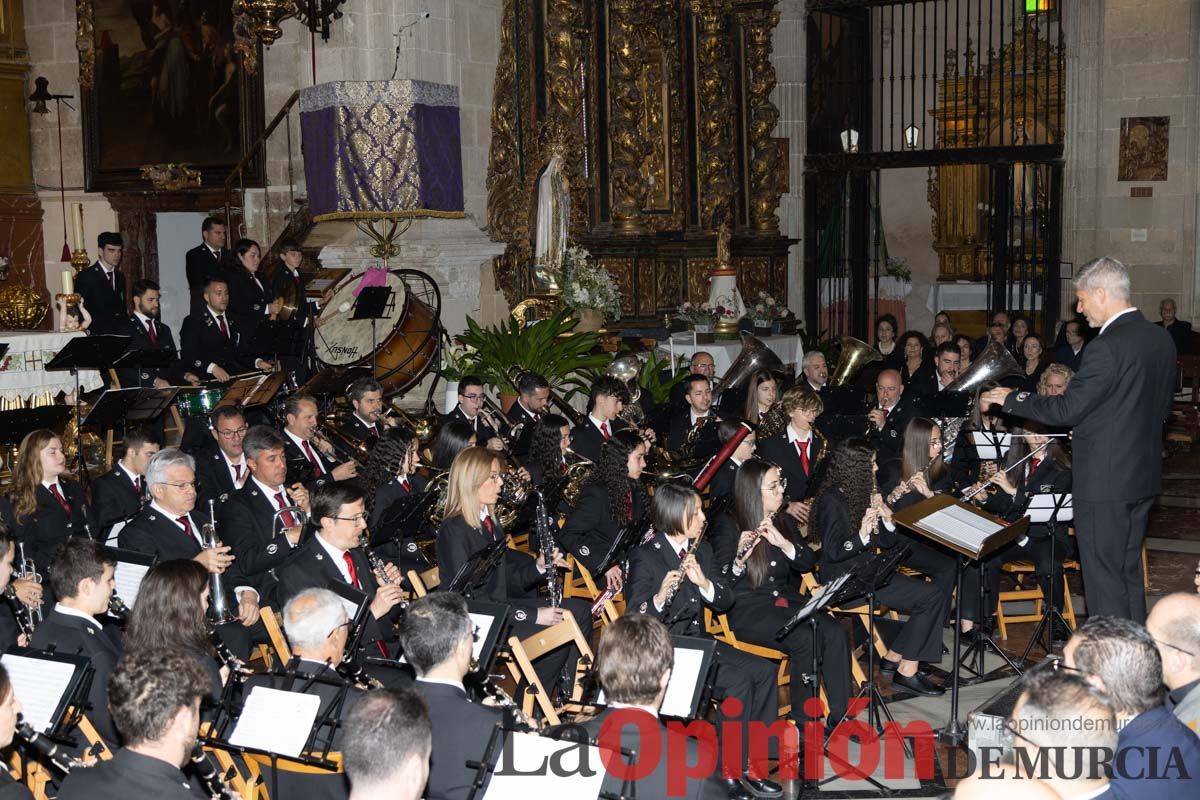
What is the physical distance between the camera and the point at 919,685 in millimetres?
7328

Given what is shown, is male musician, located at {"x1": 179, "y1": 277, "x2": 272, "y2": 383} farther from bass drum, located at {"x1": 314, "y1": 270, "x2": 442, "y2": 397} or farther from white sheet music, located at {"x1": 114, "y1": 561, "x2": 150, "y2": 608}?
white sheet music, located at {"x1": 114, "y1": 561, "x2": 150, "y2": 608}

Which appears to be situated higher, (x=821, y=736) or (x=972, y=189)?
(x=972, y=189)

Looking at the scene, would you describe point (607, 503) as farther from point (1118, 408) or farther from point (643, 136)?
point (643, 136)

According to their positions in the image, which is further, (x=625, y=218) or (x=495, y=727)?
(x=625, y=218)

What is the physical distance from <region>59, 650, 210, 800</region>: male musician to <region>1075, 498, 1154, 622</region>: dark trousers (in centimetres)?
397

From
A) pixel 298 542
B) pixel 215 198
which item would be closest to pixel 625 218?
pixel 215 198

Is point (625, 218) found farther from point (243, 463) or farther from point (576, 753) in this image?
point (576, 753)

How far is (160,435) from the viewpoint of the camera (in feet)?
32.7

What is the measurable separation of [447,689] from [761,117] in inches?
504

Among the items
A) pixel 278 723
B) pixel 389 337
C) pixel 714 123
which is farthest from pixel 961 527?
pixel 714 123

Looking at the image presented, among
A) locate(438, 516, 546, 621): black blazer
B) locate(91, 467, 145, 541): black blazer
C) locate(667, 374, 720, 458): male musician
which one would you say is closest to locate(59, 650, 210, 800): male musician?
locate(438, 516, 546, 621): black blazer

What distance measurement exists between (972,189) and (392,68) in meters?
12.4

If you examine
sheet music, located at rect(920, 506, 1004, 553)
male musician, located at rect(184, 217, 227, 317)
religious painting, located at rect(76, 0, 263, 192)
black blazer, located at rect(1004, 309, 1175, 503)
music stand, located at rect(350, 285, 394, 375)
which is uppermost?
religious painting, located at rect(76, 0, 263, 192)

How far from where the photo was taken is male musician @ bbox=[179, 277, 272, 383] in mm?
11102
